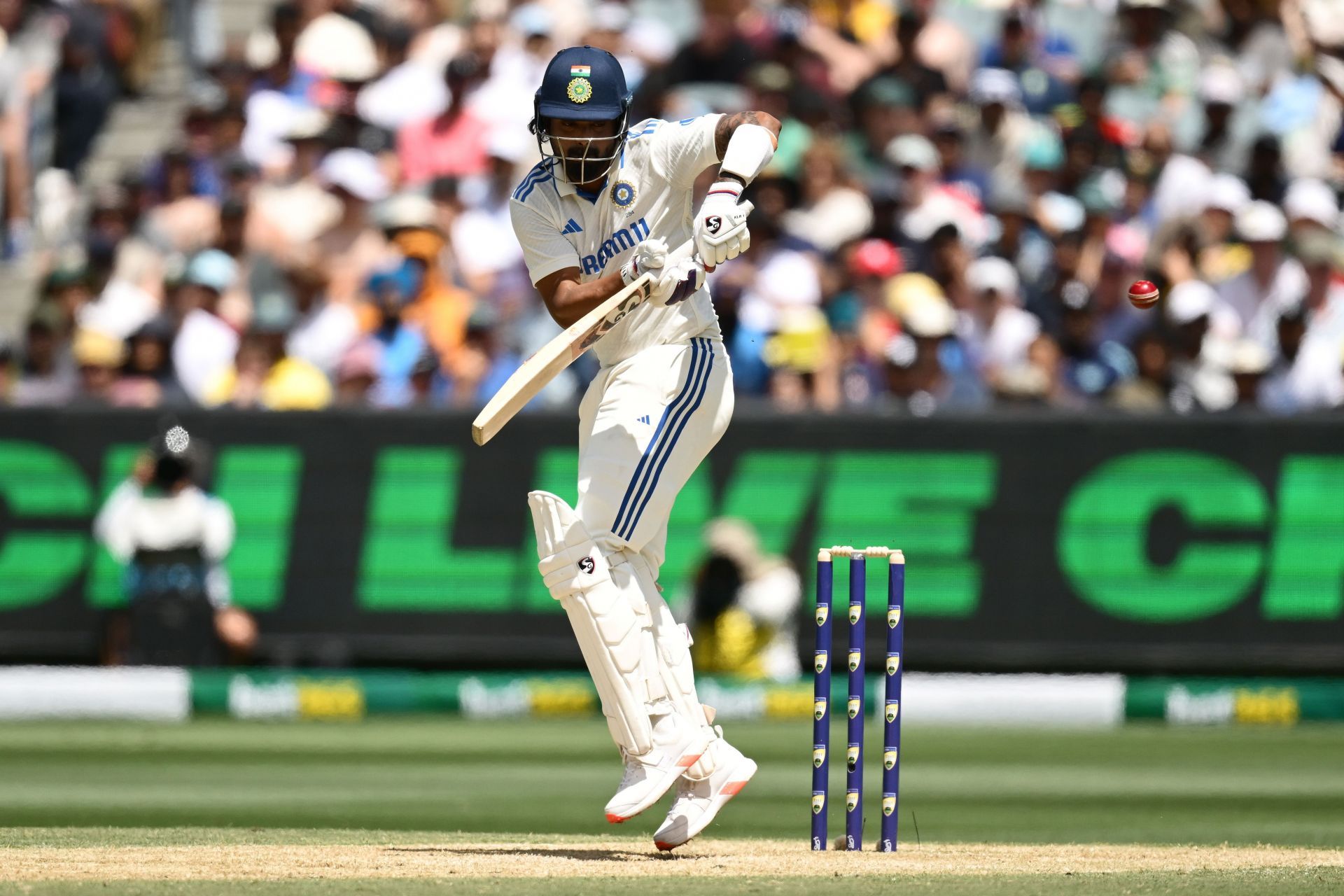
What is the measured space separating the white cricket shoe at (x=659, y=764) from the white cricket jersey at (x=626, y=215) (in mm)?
1009

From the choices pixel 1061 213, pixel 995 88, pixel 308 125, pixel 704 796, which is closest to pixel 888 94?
pixel 995 88

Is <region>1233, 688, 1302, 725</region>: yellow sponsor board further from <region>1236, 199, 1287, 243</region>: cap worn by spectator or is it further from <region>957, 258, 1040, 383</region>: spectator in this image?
<region>1236, 199, 1287, 243</region>: cap worn by spectator

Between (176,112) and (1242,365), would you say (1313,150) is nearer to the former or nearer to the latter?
(1242,365)

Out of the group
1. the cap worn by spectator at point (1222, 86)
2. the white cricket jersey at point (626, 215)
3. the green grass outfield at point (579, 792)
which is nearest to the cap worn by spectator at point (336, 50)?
the green grass outfield at point (579, 792)

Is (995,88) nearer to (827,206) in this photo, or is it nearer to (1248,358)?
(827,206)

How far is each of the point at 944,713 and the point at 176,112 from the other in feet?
22.7

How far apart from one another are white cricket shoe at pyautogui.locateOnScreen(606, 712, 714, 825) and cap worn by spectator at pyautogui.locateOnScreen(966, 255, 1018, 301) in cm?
598

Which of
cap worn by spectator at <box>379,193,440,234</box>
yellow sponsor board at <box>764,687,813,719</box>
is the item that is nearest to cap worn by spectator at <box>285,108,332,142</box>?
cap worn by spectator at <box>379,193,440,234</box>

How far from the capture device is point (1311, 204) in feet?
38.1

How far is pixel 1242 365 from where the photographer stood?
11.1 meters

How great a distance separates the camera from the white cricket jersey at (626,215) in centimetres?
606

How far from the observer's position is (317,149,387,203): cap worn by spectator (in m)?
12.4

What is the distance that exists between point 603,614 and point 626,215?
110 cm

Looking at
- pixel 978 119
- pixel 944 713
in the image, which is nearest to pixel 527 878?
pixel 944 713
